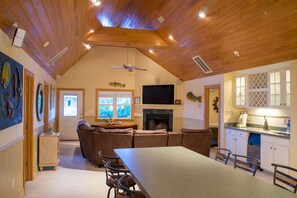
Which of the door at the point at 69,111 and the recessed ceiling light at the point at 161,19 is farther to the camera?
the door at the point at 69,111

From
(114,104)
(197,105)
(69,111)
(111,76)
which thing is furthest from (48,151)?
(197,105)

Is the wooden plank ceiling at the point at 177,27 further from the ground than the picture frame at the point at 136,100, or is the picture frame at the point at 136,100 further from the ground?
the wooden plank ceiling at the point at 177,27

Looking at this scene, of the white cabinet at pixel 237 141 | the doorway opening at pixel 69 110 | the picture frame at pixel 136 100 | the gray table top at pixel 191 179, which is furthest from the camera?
the picture frame at pixel 136 100

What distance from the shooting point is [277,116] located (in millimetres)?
5488

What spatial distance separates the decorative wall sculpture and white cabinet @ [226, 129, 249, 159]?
4896mm

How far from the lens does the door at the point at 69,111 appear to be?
30.0 feet

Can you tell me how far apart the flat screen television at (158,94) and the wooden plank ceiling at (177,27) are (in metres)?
1.75

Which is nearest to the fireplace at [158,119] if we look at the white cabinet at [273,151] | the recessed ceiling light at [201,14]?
the white cabinet at [273,151]

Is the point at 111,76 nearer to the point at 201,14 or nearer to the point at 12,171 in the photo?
the point at 201,14

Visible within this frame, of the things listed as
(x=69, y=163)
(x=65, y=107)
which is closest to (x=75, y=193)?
(x=69, y=163)

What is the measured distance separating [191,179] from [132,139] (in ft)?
11.3

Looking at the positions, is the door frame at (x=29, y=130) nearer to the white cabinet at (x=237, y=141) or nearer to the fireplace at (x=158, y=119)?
the white cabinet at (x=237, y=141)

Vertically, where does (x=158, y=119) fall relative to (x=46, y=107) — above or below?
below

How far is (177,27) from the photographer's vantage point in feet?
18.9
